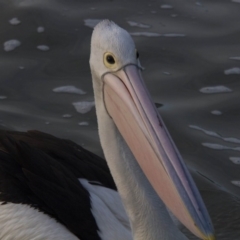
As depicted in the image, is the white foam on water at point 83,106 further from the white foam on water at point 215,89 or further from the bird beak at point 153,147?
the bird beak at point 153,147

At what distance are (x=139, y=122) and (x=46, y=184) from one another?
82cm

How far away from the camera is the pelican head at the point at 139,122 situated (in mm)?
3127

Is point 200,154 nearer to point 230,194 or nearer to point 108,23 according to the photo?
point 230,194

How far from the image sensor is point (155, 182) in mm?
3287

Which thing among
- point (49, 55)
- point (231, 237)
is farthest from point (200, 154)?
point (49, 55)

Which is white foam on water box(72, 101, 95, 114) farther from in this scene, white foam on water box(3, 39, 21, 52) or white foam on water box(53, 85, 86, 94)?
white foam on water box(3, 39, 21, 52)

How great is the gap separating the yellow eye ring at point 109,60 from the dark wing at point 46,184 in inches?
33.1

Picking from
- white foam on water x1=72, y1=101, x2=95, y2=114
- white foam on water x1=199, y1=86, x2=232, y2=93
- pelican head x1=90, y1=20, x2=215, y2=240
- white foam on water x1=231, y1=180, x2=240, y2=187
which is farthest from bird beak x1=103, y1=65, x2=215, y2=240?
white foam on water x1=199, y1=86, x2=232, y2=93

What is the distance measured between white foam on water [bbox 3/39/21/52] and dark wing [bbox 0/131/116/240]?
2.69 metres

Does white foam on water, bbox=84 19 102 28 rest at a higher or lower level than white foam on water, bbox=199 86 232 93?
higher

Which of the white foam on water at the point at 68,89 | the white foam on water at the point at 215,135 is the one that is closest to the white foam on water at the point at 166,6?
the white foam on water at the point at 68,89

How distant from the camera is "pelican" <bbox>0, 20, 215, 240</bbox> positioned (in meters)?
3.21

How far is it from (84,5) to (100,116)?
394cm

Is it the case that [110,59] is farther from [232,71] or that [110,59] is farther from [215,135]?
[232,71]
